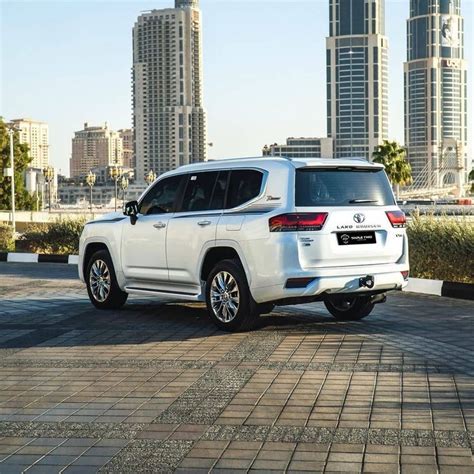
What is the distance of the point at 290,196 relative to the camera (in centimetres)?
968

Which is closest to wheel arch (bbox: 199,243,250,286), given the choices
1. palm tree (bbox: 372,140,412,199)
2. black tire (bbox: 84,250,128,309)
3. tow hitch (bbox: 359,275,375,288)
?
tow hitch (bbox: 359,275,375,288)

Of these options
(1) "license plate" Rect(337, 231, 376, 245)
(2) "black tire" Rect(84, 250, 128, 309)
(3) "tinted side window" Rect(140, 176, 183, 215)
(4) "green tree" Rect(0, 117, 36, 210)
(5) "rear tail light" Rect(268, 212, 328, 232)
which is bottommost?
(2) "black tire" Rect(84, 250, 128, 309)

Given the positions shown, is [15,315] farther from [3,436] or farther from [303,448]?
[303,448]

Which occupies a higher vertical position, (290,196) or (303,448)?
(290,196)

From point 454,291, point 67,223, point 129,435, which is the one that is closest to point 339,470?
point 129,435

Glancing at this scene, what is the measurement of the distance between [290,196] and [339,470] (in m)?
5.06

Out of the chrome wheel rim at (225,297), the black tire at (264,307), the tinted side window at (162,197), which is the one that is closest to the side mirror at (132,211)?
the tinted side window at (162,197)

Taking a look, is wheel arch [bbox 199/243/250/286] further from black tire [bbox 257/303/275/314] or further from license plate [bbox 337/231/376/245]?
license plate [bbox 337/231/376/245]

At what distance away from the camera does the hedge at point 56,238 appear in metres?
24.3

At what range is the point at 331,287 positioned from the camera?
32.0 ft

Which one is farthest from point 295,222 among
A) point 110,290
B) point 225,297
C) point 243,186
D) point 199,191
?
point 110,290

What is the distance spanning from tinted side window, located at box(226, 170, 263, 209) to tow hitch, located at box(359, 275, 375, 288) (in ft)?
4.91

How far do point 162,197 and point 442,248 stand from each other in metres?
5.76

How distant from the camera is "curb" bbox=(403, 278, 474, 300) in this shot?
13529 millimetres
